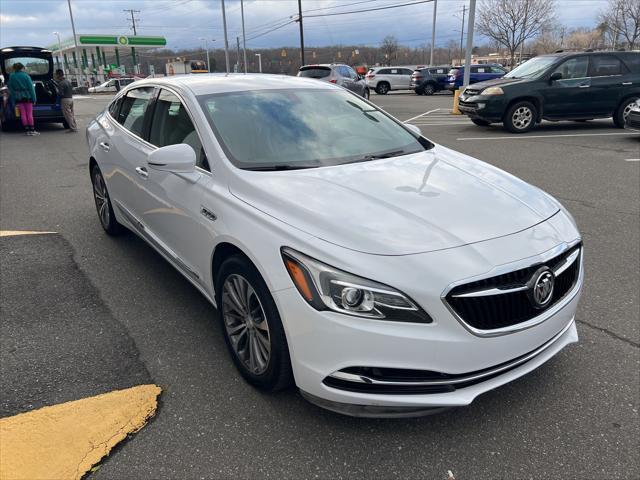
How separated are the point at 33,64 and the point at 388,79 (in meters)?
21.1

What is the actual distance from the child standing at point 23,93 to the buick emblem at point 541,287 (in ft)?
47.8

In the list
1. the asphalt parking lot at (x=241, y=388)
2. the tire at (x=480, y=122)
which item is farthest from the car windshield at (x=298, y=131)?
the tire at (x=480, y=122)

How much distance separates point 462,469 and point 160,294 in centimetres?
265

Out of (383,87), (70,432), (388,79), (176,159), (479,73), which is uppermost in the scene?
(479,73)

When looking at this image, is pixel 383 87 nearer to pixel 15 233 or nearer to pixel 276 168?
pixel 15 233

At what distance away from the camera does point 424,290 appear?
6.88 feet

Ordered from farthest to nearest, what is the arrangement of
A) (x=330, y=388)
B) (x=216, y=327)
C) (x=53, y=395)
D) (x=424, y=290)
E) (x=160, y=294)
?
(x=160, y=294) < (x=216, y=327) < (x=53, y=395) < (x=330, y=388) < (x=424, y=290)

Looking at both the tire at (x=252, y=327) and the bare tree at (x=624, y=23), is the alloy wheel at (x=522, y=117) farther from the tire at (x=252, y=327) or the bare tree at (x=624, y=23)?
the bare tree at (x=624, y=23)

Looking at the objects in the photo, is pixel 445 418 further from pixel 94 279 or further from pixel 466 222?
pixel 94 279

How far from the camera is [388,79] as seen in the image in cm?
3166

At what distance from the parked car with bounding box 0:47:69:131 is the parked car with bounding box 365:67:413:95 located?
2011 centimetres

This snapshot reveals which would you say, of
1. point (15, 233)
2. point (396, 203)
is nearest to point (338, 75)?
point (15, 233)

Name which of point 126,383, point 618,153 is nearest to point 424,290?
point 126,383

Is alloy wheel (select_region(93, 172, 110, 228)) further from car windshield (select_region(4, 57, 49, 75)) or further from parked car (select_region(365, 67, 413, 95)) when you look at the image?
parked car (select_region(365, 67, 413, 95))
